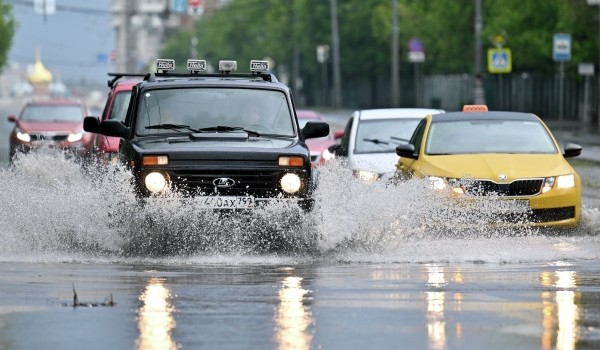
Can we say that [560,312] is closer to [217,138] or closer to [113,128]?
[217,138]

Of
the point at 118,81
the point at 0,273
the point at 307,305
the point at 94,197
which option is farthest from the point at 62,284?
the point at 118,81

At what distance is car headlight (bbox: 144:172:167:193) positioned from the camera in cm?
1427

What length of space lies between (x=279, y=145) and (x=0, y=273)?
3028 millimetres

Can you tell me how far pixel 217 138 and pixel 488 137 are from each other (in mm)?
4689

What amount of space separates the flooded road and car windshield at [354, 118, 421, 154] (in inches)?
151

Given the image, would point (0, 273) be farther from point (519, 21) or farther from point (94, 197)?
point (519, 21)

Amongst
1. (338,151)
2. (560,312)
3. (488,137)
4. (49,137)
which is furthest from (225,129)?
(49,137)

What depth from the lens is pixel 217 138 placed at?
14805mm

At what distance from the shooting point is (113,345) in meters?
8.88

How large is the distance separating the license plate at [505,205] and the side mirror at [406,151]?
1.59 m

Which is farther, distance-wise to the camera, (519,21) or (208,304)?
(519,21)

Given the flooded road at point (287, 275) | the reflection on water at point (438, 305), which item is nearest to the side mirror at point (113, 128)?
the flooded road at point (287, 275)

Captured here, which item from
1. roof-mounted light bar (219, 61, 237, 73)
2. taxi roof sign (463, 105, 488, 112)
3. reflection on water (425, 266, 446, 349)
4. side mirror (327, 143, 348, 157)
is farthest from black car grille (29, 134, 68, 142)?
reflection on water (425, 266, 446, 349)

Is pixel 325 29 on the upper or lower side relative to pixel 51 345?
lower
